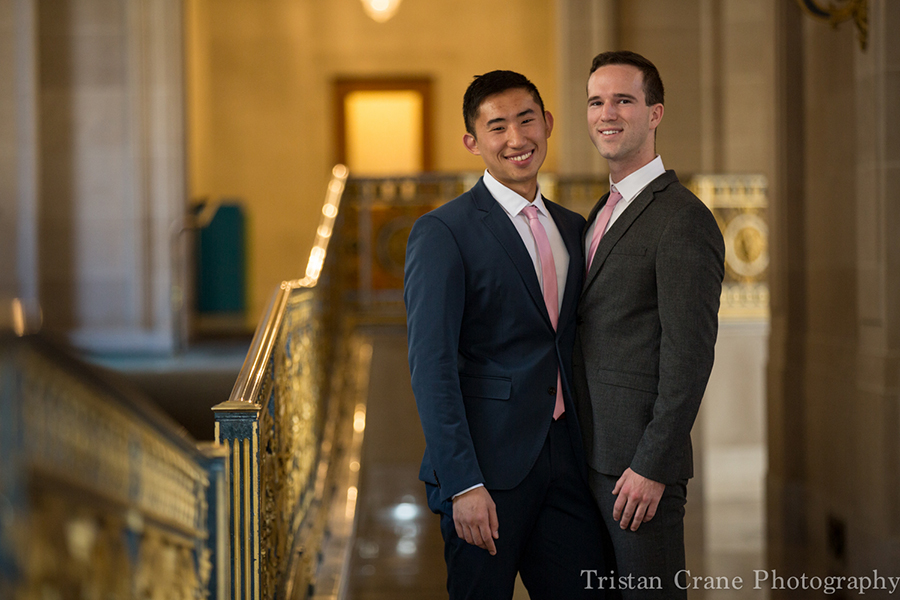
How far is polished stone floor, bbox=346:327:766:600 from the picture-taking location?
4.66 metres

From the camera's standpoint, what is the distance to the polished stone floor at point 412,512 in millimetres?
4664

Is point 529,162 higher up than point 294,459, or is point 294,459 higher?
point 529,162

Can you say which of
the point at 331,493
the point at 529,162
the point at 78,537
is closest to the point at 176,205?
the point at 331,493

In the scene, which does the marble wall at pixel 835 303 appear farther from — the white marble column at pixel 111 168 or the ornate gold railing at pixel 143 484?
Answer: the white marble column at pixel 111 168

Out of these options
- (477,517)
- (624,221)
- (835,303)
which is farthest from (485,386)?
(835,303)

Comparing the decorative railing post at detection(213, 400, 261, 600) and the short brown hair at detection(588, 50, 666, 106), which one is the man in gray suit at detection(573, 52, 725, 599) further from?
the decorative railing post at detection(213, 400, 261, 600)

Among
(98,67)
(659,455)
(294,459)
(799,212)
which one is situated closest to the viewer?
(659,455)

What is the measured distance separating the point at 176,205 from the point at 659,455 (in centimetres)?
758

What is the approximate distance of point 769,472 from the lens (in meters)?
5.57

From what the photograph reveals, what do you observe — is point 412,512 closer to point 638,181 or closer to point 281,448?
point 281,448

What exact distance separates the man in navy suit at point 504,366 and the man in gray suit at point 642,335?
3.8 inches

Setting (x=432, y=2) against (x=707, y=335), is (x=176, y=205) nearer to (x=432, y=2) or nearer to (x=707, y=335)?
(x=432, y=2)

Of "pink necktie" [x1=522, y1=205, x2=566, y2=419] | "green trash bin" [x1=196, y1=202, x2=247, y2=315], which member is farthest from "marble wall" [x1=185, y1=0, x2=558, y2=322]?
"pink necktie" [x1=522, y1=205, x2=566, y2=419]

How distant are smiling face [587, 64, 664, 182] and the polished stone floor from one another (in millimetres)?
2689
